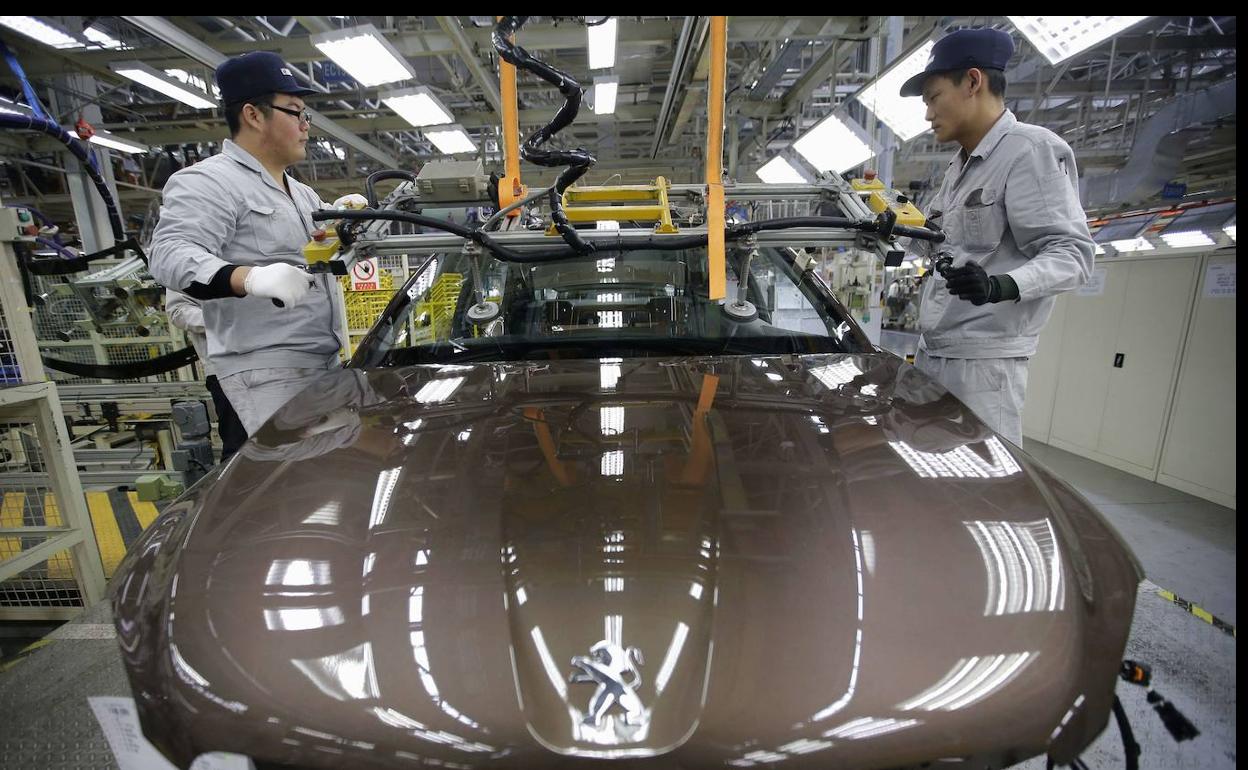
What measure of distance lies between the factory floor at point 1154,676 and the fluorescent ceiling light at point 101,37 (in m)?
5.59

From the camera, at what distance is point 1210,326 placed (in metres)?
3.46

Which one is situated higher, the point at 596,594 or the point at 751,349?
the point at 751,349

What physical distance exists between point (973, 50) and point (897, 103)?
367 cm

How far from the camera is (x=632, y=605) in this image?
89cm

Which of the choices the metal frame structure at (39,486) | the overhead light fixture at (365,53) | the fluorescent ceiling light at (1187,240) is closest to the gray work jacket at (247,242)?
the metal frame structure at (39,486)

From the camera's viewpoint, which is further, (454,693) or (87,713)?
(87,713)

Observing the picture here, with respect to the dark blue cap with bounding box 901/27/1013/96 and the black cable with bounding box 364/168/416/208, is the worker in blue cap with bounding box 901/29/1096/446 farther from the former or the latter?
the black cable with bounding box 364/168/416/208

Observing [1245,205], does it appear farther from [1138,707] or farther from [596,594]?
[1138,707]

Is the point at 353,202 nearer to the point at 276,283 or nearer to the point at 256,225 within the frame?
the point at 256,225

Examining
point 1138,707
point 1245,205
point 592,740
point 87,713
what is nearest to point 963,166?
point 1245,205

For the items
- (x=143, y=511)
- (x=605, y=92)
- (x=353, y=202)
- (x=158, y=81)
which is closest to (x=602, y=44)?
(x=605, y=92)

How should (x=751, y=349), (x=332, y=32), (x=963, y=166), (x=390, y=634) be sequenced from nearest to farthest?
(x=390, y=634), (x=751, y=349), (x=963, y=166), (x=332, y=32)

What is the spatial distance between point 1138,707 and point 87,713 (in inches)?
129

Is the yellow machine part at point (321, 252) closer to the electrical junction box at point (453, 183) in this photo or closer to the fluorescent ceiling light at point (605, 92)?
the electrical junction box at point (453, 183)
